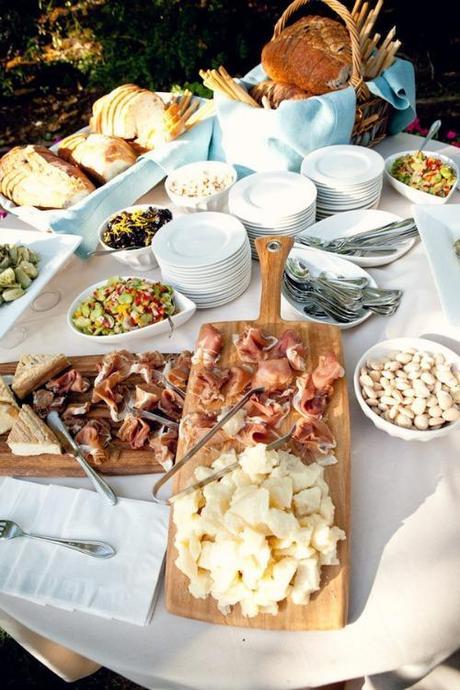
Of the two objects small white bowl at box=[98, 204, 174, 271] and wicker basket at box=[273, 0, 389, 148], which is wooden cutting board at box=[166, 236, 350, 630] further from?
wicker basket at box=[273, 0, 389, 148]

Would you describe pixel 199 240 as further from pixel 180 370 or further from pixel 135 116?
pixel 135 116

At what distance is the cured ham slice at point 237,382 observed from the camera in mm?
1101

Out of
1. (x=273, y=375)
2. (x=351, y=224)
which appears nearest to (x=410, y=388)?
(x=273, y=375)

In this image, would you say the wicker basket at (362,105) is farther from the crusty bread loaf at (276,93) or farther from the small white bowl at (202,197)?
the small white bowl at (202,197)

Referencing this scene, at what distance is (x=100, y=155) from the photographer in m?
1.76

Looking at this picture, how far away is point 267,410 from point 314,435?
0.11 m

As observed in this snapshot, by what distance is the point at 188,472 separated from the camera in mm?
1005

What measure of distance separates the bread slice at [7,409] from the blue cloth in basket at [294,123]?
1.03m

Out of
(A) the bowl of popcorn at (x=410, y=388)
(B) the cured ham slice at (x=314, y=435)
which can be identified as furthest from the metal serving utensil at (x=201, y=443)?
(A) the bowl of popcorn at (x=410, y=388)

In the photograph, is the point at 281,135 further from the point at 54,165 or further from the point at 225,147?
the point at 54,165

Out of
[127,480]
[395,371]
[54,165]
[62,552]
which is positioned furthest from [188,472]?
[54,165]

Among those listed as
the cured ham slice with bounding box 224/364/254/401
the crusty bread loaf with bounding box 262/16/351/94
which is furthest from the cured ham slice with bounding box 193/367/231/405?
the crusty bread loaf with bounding box 262/16/351/94

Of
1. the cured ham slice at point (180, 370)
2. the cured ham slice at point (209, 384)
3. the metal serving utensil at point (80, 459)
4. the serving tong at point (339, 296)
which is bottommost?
the metal serving utensil at point (80, 459)

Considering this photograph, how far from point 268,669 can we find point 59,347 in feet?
2.98
